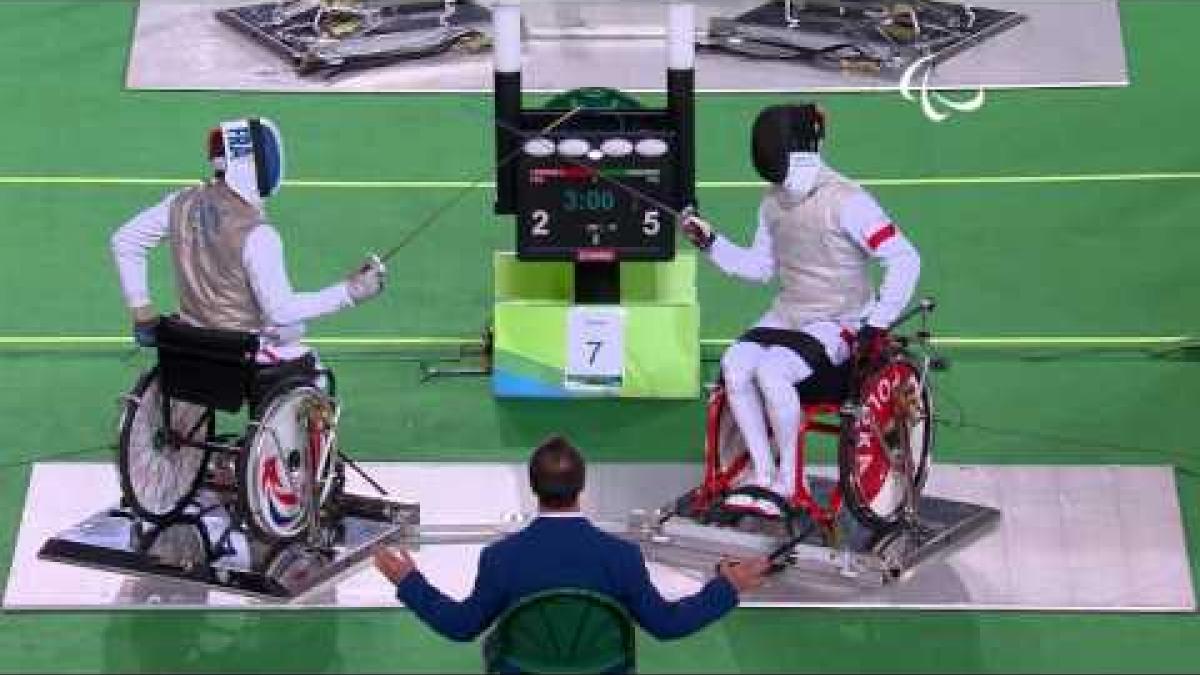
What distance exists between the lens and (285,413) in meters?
12.2

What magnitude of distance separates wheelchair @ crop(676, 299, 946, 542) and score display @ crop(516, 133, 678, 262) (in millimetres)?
1175

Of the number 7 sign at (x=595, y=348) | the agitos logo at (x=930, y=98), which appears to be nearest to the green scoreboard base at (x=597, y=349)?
the number 7 sign at (x=595, y=348)

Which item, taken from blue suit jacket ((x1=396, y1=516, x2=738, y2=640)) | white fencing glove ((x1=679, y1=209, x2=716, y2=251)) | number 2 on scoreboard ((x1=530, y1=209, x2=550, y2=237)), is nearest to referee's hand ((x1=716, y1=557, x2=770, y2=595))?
blue suit jacket ((x1=396, y1=516, x2=738, y2=640))

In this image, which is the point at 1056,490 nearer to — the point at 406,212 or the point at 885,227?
the point at 885,227

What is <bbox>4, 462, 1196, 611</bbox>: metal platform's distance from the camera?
1234 centimetres

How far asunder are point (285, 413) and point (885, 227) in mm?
2348

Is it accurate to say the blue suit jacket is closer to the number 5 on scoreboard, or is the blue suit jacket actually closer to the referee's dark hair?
the referee's dark hair

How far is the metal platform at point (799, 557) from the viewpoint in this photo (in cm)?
1234

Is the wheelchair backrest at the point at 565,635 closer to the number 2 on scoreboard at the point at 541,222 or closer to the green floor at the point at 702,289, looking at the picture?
the green floor at the point at 702,289

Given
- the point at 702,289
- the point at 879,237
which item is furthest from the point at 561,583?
the point at 702,289

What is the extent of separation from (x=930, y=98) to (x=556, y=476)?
742 cm

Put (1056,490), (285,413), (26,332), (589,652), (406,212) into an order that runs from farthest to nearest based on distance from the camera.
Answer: (406,212), (26,332), (1056,490), (285,413), (589,652)

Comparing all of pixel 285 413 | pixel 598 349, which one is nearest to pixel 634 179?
pixel 598 349

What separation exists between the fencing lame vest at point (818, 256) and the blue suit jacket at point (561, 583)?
259cm
